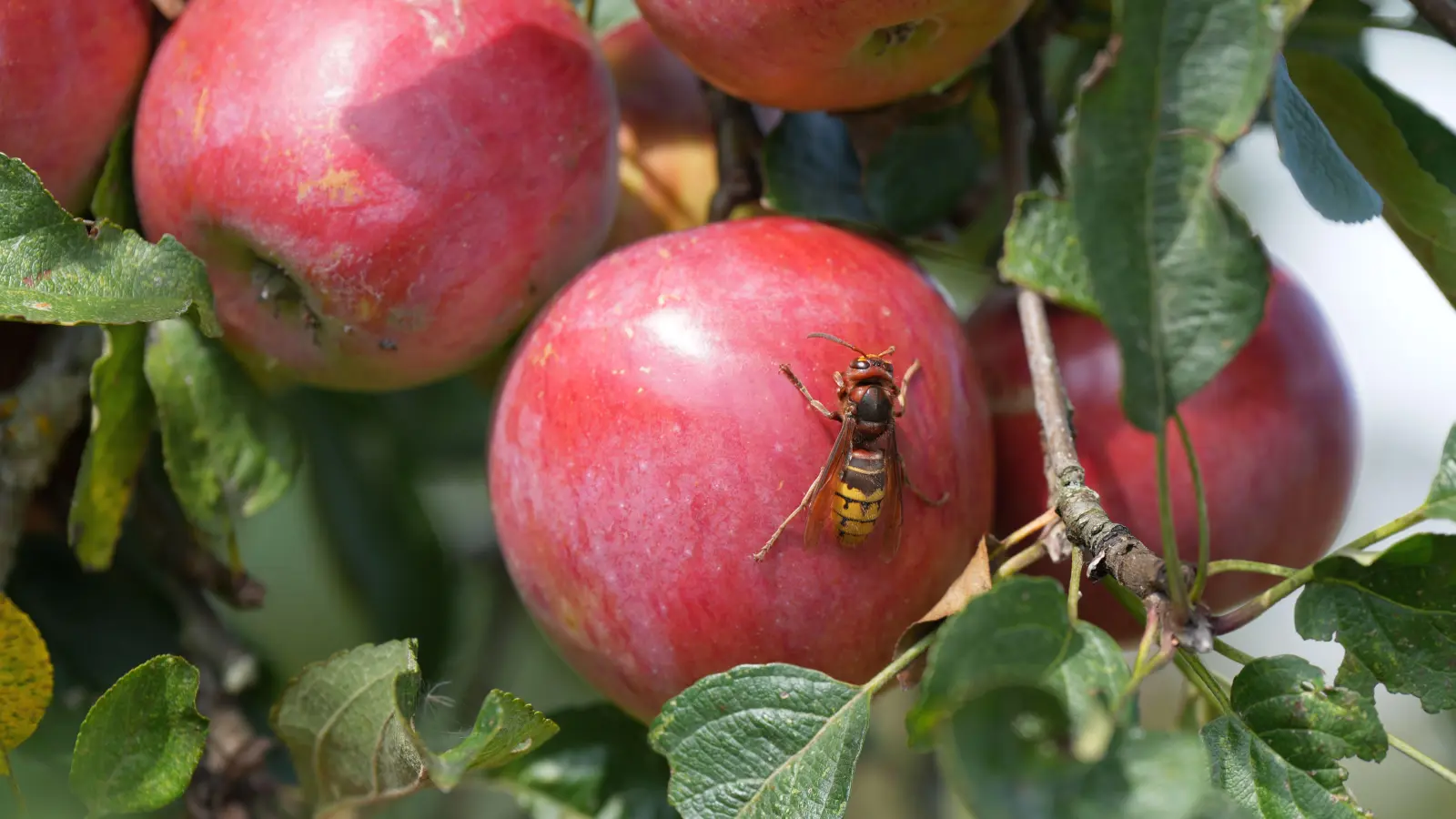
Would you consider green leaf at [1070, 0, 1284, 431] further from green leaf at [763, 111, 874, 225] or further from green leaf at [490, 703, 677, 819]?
green leaf at [490, 703, 677, 819]

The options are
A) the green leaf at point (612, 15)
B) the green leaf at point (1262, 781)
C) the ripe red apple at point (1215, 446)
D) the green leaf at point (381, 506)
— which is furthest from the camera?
the green leaf at point (381, 506)

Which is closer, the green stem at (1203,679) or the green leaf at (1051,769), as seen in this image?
the green leaf at (1051,769)

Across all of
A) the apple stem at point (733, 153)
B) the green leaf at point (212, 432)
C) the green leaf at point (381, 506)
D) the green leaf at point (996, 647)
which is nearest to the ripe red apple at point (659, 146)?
the apple stem at point (733, 153)

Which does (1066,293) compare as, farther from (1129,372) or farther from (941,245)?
(941,245)

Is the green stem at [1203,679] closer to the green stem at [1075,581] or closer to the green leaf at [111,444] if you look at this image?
the green stem at [1075,581]

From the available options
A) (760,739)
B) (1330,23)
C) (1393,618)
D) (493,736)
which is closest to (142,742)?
(493,736)

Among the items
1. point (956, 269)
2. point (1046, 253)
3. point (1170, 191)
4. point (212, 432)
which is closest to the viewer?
point (1170, 191)

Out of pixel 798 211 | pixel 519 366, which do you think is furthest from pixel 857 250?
pixel 519 366

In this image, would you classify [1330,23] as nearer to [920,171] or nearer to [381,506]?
[920,171]
